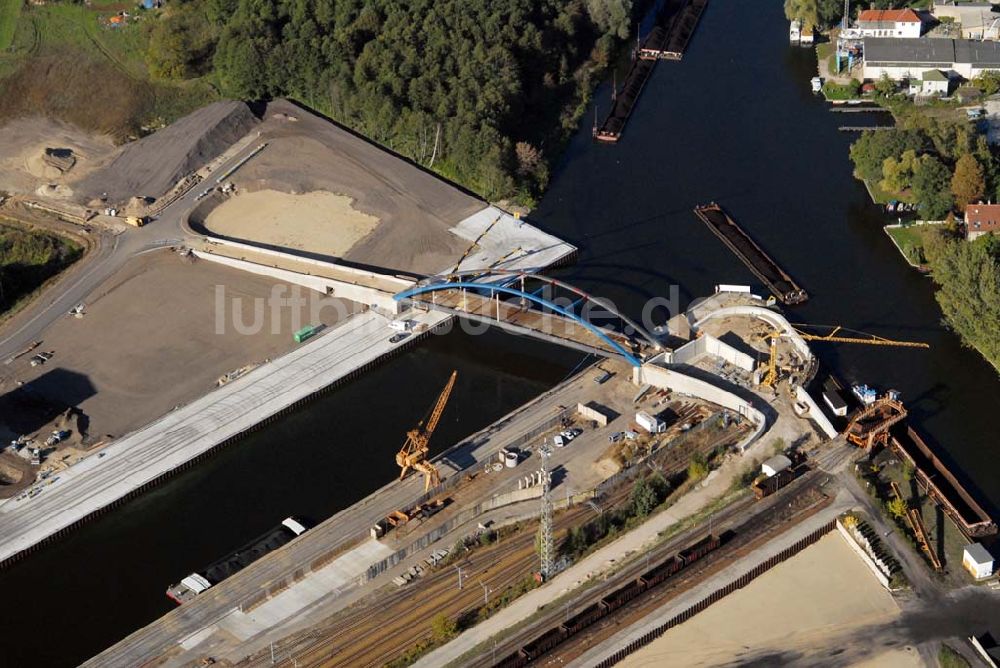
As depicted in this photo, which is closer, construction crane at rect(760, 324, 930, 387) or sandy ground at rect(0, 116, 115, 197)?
construction crane at rect(760, 324, 930, 387)

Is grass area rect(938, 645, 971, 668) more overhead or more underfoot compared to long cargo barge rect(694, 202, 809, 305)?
more underfoot

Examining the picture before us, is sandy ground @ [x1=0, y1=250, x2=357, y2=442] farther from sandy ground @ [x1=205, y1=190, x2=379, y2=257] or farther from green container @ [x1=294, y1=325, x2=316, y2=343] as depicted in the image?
sandy ground @ [x1=205, y1=190, x2=379, y2=257]

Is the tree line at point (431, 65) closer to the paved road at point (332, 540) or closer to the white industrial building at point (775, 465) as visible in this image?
the paved road at point (332, 540)

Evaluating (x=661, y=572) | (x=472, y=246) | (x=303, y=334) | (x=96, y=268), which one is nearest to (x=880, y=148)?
(x=472, y=246)

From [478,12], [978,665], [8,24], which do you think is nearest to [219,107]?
[478,12]

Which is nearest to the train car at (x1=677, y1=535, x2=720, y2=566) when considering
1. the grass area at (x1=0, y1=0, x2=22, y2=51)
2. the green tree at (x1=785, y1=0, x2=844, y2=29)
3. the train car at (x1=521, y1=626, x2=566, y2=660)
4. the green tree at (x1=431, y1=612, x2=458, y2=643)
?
the train car at (x1=521, y1=626, x2=566, y2=660)

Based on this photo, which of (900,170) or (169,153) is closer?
(900,170)

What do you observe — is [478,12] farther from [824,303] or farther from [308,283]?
[824,303]

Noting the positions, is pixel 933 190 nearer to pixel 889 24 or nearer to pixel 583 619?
pixel 889 24
